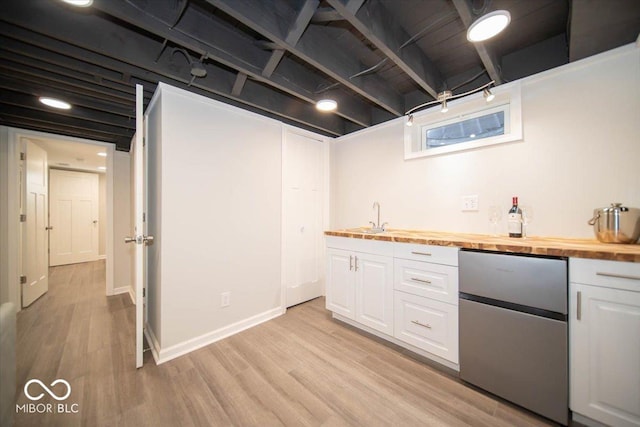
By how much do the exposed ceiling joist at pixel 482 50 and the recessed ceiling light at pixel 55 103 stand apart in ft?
10.6

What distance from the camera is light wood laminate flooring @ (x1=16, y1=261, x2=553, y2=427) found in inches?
51.1

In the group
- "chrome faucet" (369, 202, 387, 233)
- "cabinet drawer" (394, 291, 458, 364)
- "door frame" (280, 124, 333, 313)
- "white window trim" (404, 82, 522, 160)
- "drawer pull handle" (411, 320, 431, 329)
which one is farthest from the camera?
"door frame" (280, 124, 333, 313)

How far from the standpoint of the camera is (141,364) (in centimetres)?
172

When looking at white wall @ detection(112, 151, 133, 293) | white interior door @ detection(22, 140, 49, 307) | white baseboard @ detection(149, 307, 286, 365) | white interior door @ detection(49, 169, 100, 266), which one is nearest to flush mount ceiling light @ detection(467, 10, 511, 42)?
white baseboard @ detection(149, 307, 286, 365)

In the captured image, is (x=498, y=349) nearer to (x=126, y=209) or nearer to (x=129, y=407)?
(x=129, y=407)

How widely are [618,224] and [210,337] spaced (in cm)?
306

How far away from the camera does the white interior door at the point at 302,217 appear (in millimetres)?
2721

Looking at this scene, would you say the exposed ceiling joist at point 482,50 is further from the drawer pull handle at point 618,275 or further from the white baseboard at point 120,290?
the white baseboard at point 120,290

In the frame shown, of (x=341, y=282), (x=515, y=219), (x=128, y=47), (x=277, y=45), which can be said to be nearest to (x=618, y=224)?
(x=515, y=219)

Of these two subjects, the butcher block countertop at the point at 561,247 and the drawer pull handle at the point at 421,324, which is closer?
the butcher block countertop at the point at 561,247

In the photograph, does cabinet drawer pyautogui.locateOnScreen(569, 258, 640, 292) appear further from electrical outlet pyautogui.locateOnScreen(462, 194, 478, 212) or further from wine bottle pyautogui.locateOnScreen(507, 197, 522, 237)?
electrical outlet pyautogui.locateOnScreen(462, 194, 478, 212)

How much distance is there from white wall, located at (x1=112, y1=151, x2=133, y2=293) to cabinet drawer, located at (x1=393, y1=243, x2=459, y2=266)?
12.7ft

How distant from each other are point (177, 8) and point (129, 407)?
2394mm

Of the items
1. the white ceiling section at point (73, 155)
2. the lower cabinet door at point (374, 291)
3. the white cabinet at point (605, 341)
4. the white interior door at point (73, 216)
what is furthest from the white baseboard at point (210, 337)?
the white interior door at point (73, 216)
